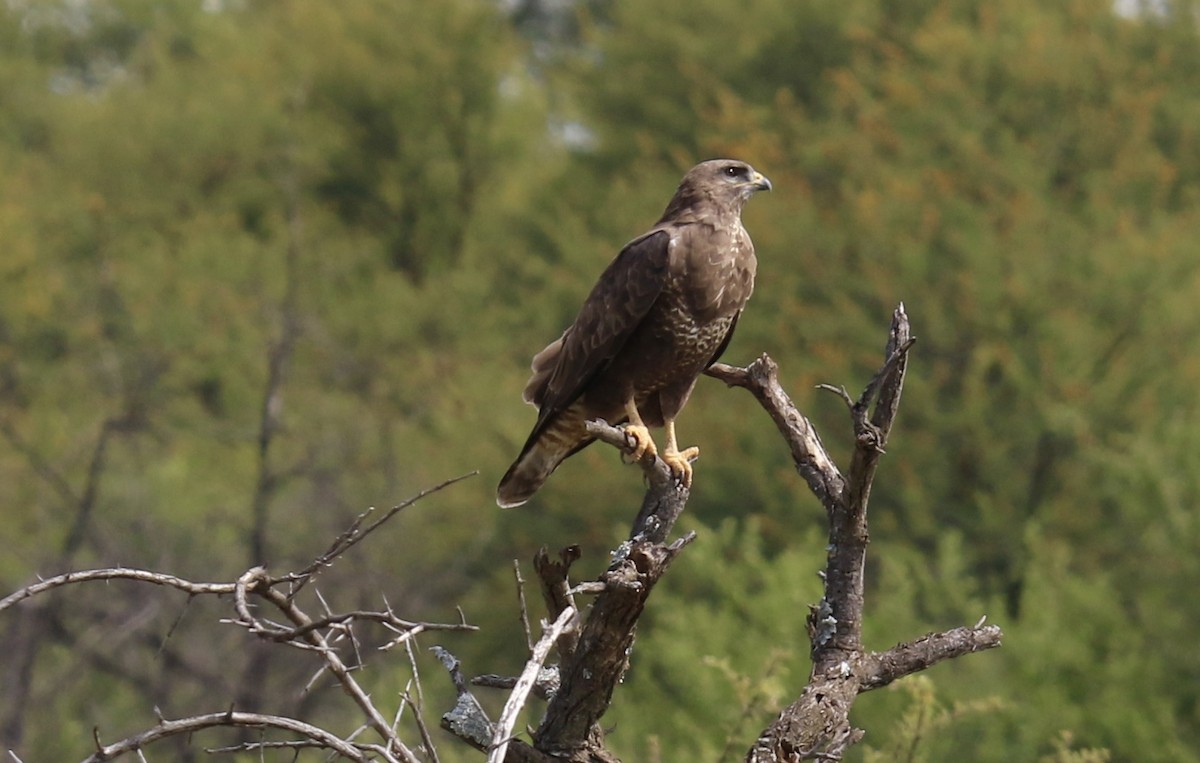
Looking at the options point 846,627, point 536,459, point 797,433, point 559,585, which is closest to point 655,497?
point 797,433

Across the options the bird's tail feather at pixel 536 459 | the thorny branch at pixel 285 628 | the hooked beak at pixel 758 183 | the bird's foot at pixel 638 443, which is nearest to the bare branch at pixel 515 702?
the thorny branch at pixel 285 628

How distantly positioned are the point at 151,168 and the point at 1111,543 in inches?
755

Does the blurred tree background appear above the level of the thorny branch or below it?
above

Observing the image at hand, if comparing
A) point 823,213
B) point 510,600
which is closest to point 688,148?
point 823,213

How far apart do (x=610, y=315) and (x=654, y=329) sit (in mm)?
154

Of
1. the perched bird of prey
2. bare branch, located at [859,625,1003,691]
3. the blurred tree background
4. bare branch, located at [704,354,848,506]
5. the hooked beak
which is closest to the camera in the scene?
bare branch, located at [859,625,1003,691]

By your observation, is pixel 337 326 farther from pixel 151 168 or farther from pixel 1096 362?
pixel 1096 362

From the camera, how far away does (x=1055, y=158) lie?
1950 cm

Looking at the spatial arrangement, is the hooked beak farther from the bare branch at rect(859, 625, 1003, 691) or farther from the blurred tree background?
the bare branch at rect(859, 625, 1003, 691)

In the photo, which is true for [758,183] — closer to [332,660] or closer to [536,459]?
[536,459]

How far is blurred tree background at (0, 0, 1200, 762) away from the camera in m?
13.4

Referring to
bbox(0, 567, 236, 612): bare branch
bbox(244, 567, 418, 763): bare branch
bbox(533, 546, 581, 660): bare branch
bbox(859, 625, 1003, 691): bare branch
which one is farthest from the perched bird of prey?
bbox(0, 567, 236, 612): bare branch

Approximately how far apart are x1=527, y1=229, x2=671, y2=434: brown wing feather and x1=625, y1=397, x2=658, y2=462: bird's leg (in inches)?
6.9

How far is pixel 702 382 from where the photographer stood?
18859 mm
